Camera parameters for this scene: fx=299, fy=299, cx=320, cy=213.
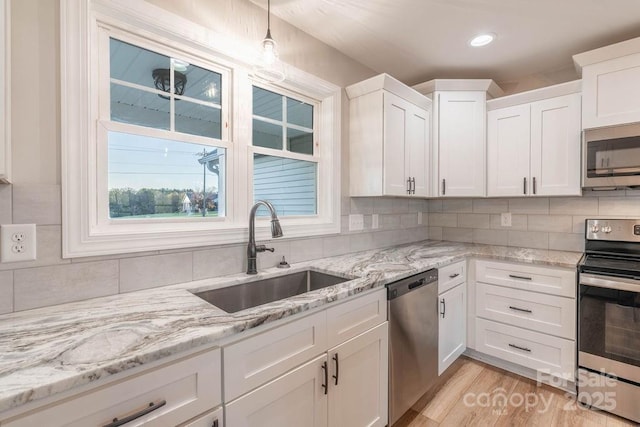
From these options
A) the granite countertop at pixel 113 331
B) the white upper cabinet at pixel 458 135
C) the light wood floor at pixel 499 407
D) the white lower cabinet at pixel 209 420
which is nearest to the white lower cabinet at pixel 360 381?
the granite countertop at pixel 113 331

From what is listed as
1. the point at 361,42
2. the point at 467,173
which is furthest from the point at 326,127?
the point at 467,173

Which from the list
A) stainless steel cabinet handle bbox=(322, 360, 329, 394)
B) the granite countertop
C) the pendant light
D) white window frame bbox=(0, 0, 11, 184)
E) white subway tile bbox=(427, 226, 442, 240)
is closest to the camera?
the granite countertop

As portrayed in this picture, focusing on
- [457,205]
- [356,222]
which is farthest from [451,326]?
[457,205]

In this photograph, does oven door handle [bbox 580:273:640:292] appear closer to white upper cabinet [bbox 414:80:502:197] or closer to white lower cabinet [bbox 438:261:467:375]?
white lower cabinet [bbox 438:261:467:375]

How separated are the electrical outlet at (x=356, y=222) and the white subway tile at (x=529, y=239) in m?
1.45

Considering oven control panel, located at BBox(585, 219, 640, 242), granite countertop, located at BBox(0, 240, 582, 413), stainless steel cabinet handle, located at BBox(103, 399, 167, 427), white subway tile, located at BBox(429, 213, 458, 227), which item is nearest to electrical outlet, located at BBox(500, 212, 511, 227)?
white subway tile, located at BBox(429, 213, 458, 227)

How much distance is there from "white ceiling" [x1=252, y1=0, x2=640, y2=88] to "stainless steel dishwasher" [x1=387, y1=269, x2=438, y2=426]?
159 cm

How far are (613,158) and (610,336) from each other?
1135 millimetres

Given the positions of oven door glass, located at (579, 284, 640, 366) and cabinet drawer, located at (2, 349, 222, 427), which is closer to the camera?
cabinet drawer, located at (2, 349, 222, 427)

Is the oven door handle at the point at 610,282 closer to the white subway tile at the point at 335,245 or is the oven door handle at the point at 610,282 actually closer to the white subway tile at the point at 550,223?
the white subway tile at the point at 550,223

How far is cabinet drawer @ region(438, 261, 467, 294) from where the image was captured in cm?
202

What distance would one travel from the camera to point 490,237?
112 inches

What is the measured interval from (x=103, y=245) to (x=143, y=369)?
649 mm

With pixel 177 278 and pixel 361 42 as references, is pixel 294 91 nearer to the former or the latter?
pixel 361 42
